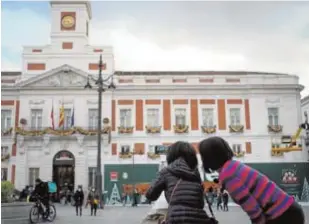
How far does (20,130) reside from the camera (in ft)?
117

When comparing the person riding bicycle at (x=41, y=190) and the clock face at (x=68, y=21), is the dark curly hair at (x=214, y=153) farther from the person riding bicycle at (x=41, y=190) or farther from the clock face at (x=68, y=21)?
the clock face at (x=68, y=21)

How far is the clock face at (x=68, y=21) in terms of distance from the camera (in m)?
38.3

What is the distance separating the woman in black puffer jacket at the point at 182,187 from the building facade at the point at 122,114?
1238 inches

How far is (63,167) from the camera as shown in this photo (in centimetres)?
3603

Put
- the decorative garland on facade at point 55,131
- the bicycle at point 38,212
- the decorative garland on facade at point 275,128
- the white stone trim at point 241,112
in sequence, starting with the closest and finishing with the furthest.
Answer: the bicycle at point 38,212 < the decorative garland on facade at point 55,131 < the decorative garland on facade at point 275,128 < the white stone trim at point 241,112

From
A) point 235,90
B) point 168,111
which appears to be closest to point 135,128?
point 168,111

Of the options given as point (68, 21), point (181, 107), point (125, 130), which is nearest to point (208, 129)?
point (181, 107)

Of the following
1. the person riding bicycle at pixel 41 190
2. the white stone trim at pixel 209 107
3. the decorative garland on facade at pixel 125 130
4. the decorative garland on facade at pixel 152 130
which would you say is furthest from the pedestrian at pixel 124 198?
the person riding bicycle at pixel 41 190

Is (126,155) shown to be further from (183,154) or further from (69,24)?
(183,154)

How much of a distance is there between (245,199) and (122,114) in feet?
112

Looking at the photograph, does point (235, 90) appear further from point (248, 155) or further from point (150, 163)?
point (150, 163)

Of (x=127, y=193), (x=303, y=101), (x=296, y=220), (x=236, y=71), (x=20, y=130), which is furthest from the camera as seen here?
(x=303, y=101)

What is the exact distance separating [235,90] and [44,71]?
17.1 m

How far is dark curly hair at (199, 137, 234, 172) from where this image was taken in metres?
2.95
